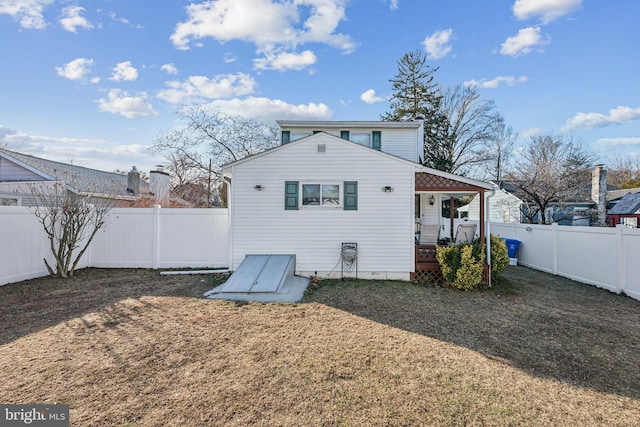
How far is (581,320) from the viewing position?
526cm

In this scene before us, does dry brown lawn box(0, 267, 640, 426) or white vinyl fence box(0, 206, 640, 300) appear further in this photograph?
white vinyl fence box(0, 206, 640, 300)

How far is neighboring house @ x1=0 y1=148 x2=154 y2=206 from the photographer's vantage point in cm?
1107

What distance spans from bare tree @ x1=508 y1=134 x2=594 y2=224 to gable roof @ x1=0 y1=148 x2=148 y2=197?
71.8 feet

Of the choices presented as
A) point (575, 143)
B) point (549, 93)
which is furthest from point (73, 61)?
point (575, 143)

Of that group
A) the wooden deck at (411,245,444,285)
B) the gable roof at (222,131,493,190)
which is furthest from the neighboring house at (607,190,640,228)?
the wooden deck at (411,245,444,285)

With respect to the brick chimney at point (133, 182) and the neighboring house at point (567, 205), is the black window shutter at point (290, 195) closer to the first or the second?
the brick chimney at point (133, 182)

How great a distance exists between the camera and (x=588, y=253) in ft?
25.7

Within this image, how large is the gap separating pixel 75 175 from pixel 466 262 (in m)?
15.1

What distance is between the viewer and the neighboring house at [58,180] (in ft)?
36.3

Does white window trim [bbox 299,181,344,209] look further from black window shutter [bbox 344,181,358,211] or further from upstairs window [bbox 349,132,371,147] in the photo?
upstairs window [bbox 349,132,371,147]

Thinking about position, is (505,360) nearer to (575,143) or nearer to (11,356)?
(11,356)

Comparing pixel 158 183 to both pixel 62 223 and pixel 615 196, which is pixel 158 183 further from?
pixel 615 196

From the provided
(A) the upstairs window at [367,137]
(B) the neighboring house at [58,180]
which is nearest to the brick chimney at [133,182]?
(B) the neighboring house at [58,180]

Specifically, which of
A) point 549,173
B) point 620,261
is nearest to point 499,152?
point 549,173
